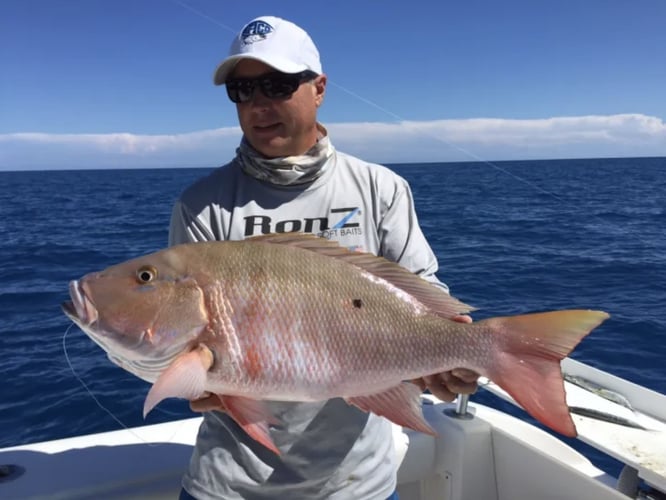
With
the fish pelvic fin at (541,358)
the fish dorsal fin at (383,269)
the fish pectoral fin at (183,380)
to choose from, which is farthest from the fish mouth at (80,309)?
the fish pelvic fin at (541,358)

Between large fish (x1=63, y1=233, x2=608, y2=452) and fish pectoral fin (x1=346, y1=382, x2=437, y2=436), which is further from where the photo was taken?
fish pectoral fin (x1=346, y1=382, x2=437, y2=436)

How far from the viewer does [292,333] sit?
5.59 ft

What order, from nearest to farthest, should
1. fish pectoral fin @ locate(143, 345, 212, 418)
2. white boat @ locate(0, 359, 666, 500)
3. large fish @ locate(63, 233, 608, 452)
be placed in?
fish pectoral fin @ locate(143, 345, 212, 418) → large fish @ locate(63, 233, 608, 452) → white boat @ locate(0, 359, 666, 500)

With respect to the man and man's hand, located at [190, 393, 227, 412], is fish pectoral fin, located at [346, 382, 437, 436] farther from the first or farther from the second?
man's hand, located at [190, 393, 227, 412]

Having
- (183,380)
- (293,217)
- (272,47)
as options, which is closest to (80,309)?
(183,380)

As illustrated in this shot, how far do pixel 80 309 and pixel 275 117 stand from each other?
928 millimetres

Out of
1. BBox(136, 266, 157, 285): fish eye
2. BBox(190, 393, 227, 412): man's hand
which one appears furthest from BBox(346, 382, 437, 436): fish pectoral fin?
BBox(136, 266, 157, 285): fish eye

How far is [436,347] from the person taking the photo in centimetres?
182

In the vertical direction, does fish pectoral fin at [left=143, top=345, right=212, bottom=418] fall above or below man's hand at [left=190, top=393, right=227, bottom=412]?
above

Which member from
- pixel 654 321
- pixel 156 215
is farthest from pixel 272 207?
pixel 156 215

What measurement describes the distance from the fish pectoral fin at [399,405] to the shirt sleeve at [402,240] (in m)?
0.48

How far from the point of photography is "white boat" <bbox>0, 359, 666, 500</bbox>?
8.66 ft

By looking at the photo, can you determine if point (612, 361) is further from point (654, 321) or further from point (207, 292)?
point (207, 292)

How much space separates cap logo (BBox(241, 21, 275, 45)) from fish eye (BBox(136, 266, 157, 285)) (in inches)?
33.8
